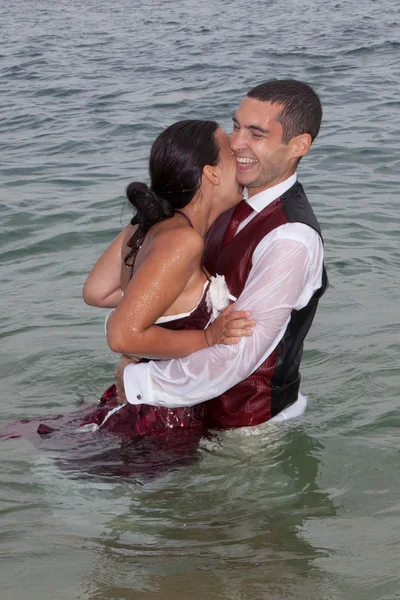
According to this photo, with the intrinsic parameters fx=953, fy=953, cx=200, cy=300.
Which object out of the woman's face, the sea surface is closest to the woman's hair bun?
the woman's face

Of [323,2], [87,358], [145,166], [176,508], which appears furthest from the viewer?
[323,2]

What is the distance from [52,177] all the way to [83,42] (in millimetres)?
10777

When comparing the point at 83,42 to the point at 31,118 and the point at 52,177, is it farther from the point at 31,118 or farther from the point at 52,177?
the point at 52,177

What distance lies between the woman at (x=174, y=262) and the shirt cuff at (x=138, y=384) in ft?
0.54

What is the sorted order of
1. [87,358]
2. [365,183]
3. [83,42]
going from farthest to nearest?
[83,42] → [365,183] → [87,358]

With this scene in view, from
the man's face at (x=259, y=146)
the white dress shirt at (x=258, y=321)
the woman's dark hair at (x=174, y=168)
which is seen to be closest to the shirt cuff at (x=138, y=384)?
the white dress shirt at (x=258, y=321)

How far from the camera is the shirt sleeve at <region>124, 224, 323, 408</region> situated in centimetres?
420

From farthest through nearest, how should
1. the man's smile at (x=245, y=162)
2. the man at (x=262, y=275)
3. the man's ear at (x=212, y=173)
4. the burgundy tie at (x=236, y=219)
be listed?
the burgundy tie at (x=236, y=219) < the man's smile at (x=245, y=162) < the man's ear at (x=212, y=173) < the man at (x=262, y=275)

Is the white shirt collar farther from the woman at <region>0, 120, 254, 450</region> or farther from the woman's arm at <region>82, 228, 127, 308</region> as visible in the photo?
the woman's arm at <region>82, 228, 127, 308</region>

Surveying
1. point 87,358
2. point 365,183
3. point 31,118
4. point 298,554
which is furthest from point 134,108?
point 298,554

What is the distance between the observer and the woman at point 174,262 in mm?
4105

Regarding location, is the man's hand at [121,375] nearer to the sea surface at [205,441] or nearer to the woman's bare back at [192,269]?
the sea surface at [205,441]

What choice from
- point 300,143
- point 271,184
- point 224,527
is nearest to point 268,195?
point 271,184

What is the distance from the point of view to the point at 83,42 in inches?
846
